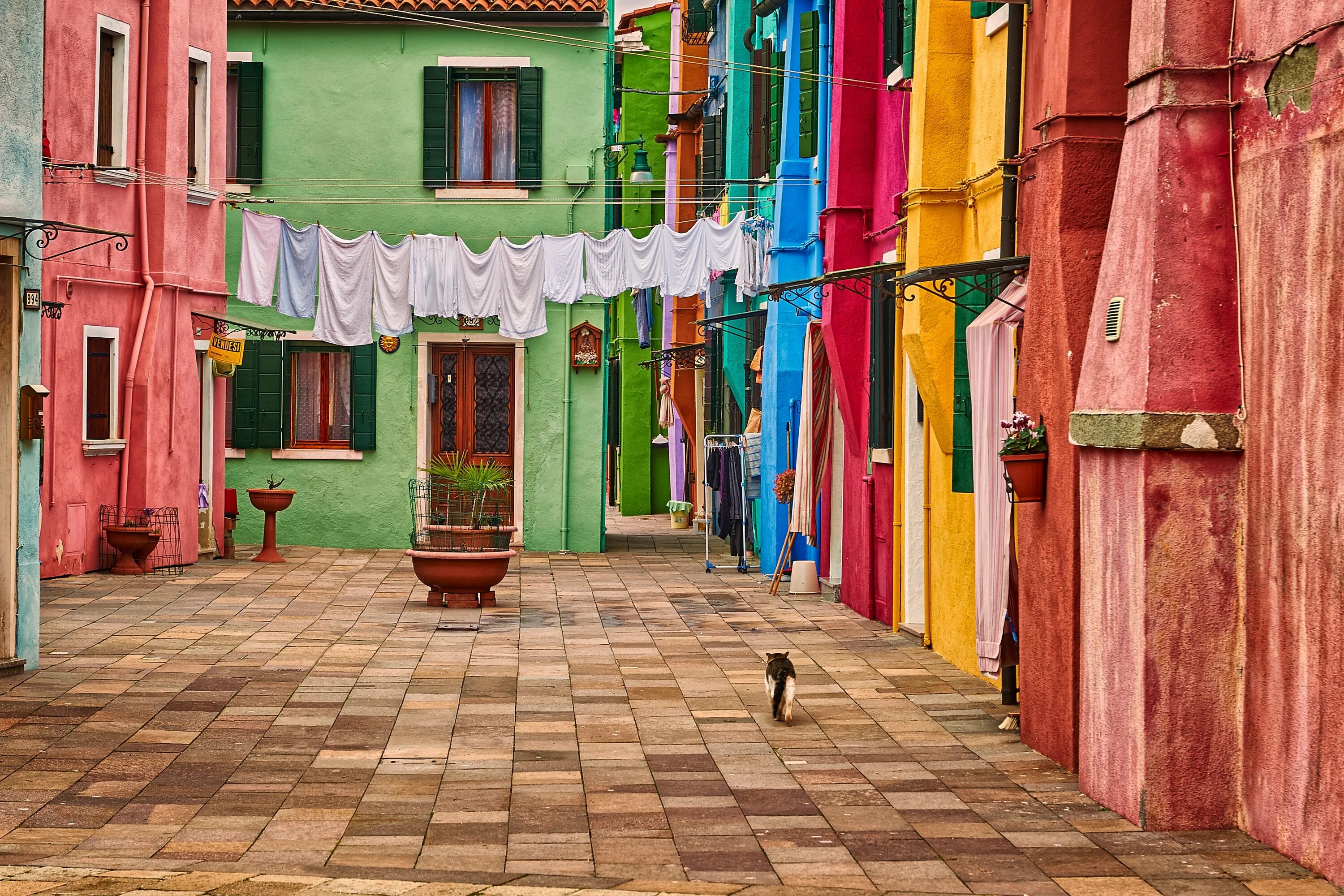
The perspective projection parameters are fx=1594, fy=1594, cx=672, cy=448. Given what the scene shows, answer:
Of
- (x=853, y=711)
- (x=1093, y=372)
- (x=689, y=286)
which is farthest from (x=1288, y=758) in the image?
(x=689, y=286)

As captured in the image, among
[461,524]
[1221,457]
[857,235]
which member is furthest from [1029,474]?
[461,524]

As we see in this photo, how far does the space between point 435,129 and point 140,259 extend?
5500 millimetres

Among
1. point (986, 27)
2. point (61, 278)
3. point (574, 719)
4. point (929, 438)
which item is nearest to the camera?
point (574, 719)

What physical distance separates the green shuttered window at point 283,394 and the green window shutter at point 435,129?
2577mm

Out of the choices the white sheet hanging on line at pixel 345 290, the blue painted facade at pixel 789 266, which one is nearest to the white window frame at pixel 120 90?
the white sheet hanging on line at pixel 345 290

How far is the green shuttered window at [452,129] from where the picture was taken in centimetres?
2255

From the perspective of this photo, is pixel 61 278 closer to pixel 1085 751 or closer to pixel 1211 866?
pixel 1085 751

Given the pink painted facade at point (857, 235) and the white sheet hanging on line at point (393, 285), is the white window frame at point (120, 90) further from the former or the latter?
the pink painted facade at point (857, 235)

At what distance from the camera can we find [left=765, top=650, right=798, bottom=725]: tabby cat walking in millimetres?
9898

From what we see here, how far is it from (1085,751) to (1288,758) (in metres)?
1.36

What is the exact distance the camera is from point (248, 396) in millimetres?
22516

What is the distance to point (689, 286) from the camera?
66.9ft

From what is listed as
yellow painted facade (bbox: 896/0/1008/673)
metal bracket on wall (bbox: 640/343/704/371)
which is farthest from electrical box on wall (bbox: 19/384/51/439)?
metal bracket on wall (bbox: 640/343/704/371)

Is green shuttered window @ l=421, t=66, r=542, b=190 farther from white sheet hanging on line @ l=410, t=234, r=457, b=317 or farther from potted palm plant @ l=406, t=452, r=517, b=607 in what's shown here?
potted palm plant @ l=406, t=452, r=517, b=607
